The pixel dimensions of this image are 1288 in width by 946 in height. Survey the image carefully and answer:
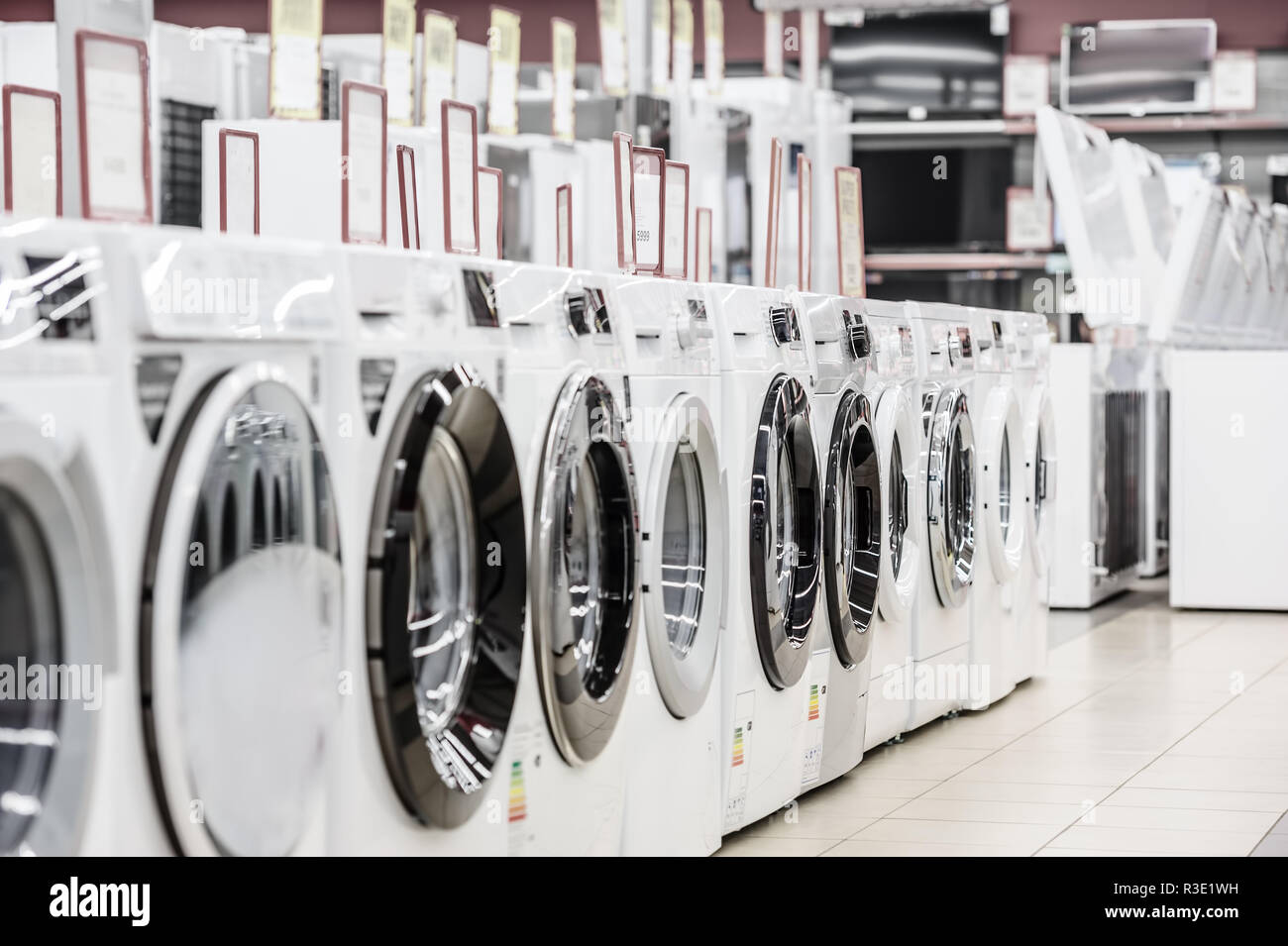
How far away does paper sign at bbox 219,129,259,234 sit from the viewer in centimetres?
403

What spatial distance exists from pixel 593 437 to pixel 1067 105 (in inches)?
338

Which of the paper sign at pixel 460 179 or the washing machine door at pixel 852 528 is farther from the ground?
the paper sign at pixel 460 179

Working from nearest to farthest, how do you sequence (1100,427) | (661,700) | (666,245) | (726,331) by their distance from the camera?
(661,700)
(726,331)
(666,245)
(1100,427)

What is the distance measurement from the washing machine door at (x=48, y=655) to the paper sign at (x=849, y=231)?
4.02m

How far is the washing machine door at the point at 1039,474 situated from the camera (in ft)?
18.6

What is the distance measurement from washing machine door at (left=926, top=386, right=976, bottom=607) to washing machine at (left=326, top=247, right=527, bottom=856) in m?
2.28

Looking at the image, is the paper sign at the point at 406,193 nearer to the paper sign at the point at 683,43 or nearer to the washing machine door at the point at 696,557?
the washing machine door at the point at 696,557

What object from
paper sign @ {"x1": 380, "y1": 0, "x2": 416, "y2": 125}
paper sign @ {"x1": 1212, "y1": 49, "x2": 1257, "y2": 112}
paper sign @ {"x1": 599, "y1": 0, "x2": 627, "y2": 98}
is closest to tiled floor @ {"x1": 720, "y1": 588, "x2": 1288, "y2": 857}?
paper sign @ {"x1": 380, "y1": 0, "x2": 416, "y2": 125}

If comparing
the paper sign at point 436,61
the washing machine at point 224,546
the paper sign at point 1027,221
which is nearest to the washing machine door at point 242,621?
the washing machine at point 224,546

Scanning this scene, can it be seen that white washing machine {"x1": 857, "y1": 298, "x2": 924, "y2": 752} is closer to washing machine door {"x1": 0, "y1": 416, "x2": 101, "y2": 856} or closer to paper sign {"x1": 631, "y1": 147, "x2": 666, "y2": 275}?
paper sign {"x1": 631, "y1": 147, "x2": 666, "y2": 275}

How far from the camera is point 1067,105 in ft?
35.5

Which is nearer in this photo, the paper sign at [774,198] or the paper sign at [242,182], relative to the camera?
the paper sign at [242,182]

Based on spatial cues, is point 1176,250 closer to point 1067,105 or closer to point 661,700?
point 1067,105
